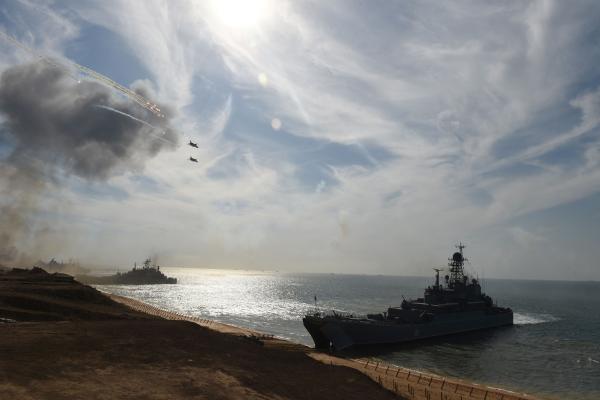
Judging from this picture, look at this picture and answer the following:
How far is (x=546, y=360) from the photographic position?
4481 cm

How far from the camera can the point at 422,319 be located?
5394cm

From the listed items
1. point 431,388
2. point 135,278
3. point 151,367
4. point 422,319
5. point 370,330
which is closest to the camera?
point 151,367

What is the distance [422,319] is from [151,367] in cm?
4295

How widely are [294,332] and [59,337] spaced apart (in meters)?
42.8

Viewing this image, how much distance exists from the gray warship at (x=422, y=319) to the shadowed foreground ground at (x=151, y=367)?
16.3 m

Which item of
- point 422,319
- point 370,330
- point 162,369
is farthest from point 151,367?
point 422,319

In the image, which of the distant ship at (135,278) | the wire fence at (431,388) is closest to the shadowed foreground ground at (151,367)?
the wire fence at (431,388)

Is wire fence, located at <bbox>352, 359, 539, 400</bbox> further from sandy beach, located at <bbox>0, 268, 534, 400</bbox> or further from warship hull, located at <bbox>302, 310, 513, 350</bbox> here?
warship hull, located at <bbox>302, 310, 513, 350</bbox>

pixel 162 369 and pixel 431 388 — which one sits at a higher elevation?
pixel 162 369

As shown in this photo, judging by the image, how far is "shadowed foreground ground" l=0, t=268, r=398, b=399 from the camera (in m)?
16.1

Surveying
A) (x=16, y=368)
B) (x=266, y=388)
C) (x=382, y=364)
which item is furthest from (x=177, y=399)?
(x=382, y=364)

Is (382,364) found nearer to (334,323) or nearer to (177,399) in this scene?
(334,323)

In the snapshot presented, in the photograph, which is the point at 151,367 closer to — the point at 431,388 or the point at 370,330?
the point at 431,388

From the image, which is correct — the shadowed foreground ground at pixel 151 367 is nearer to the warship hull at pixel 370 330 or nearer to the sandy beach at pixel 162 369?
the sandy beach at pixel 162 369
